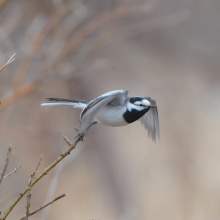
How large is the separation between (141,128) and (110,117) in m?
3.49

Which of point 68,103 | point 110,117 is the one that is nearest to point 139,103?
point 110,117

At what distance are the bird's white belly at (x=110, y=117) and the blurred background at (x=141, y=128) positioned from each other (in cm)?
260

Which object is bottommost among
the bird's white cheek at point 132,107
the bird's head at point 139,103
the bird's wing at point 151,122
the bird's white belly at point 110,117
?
the bird's white belly at point 110,117

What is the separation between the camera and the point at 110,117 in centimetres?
166

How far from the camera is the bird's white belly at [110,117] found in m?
1.65

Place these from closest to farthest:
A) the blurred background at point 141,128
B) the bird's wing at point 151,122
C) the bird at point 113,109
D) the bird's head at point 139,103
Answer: the bird at point 113,109 → the bird's head at point 139,103 → the bird's wing at point 151,122 → the blurred background at point 141,128

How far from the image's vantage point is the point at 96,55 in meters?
4.90

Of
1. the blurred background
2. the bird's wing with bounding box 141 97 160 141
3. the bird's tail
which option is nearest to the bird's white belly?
the bird's tail


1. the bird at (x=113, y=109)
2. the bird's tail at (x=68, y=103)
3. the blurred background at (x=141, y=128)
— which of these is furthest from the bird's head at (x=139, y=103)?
the blurred background at (x=141, y=128)

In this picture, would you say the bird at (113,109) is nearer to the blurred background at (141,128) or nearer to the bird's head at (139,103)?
the bird's head at (139,103)

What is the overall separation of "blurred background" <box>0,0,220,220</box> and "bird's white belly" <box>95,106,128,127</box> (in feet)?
8.55

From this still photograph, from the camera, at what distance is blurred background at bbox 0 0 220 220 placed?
14.9 feet

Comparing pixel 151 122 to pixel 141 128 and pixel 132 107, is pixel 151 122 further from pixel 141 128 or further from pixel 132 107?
pixel 141 128

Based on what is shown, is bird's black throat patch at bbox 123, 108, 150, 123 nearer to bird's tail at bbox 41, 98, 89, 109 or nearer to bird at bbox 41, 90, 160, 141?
bird at bbox 41, 90, 160, 141
